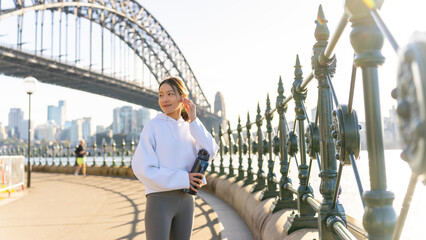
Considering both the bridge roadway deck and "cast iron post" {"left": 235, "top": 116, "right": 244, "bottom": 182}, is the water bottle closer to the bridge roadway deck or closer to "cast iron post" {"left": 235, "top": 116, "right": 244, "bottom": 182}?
the bridge roadway deck

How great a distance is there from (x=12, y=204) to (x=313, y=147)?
600 cm

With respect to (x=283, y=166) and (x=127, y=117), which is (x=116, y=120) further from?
(x=283, y=166)

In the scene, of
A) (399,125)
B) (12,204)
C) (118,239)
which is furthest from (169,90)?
(12,204)

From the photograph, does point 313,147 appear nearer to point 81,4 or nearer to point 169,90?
point 169,90

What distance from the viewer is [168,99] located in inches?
75.4

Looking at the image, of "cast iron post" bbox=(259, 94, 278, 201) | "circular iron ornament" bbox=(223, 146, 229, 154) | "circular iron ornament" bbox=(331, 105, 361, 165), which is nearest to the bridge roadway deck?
"cast iron post" bbox=(259, 94, 278, 201)

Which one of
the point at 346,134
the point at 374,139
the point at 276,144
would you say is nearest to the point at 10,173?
the point at 276,144

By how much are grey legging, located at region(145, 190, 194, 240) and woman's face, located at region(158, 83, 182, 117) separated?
18.1 inches

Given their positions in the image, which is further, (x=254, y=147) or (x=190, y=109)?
(x=254, y=147)

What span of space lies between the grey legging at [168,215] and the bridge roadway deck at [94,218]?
154 centimetres

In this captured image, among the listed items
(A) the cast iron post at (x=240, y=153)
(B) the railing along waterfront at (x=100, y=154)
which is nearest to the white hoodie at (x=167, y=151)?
(A) the cast iron post at (x=240, y=153)

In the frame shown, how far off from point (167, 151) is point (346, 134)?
3.10ft

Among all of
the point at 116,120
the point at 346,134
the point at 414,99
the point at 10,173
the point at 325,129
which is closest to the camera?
the point at 414,99

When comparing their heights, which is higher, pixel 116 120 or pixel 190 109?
pixel 116 120
